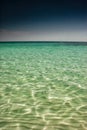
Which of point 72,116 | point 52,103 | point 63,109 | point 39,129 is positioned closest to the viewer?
point 39,129

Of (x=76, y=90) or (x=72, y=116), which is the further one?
(x=76, y=90)

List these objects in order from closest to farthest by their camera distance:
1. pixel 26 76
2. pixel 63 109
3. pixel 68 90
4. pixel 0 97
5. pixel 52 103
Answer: pixel 63 109 < pixel 52 103 < pixel 0 97 < pixel 68 90 < pixel 26 76

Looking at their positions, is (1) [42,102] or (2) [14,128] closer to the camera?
(2) [14,128]

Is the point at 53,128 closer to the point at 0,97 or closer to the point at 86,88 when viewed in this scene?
the point at 0,97

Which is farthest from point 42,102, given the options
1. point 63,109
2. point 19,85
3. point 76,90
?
point 19,85

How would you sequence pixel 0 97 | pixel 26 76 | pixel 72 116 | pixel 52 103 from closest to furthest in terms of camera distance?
1. pixel 72 116
2. pixel 52 103
3. pixel 0 97
4. pixel 26 76

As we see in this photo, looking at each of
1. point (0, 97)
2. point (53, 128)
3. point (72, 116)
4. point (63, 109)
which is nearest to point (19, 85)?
point (0, 97)

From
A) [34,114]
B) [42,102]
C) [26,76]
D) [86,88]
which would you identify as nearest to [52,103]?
[42,102]

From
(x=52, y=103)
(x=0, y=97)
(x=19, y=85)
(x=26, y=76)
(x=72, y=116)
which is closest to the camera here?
(x=72, y=116)

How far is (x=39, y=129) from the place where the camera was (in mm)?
2160

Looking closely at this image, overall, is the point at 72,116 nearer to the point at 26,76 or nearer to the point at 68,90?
the point at 68,90

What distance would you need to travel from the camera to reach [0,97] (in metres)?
3.25

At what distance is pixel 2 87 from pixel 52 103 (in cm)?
123

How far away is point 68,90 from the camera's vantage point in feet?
12.1
